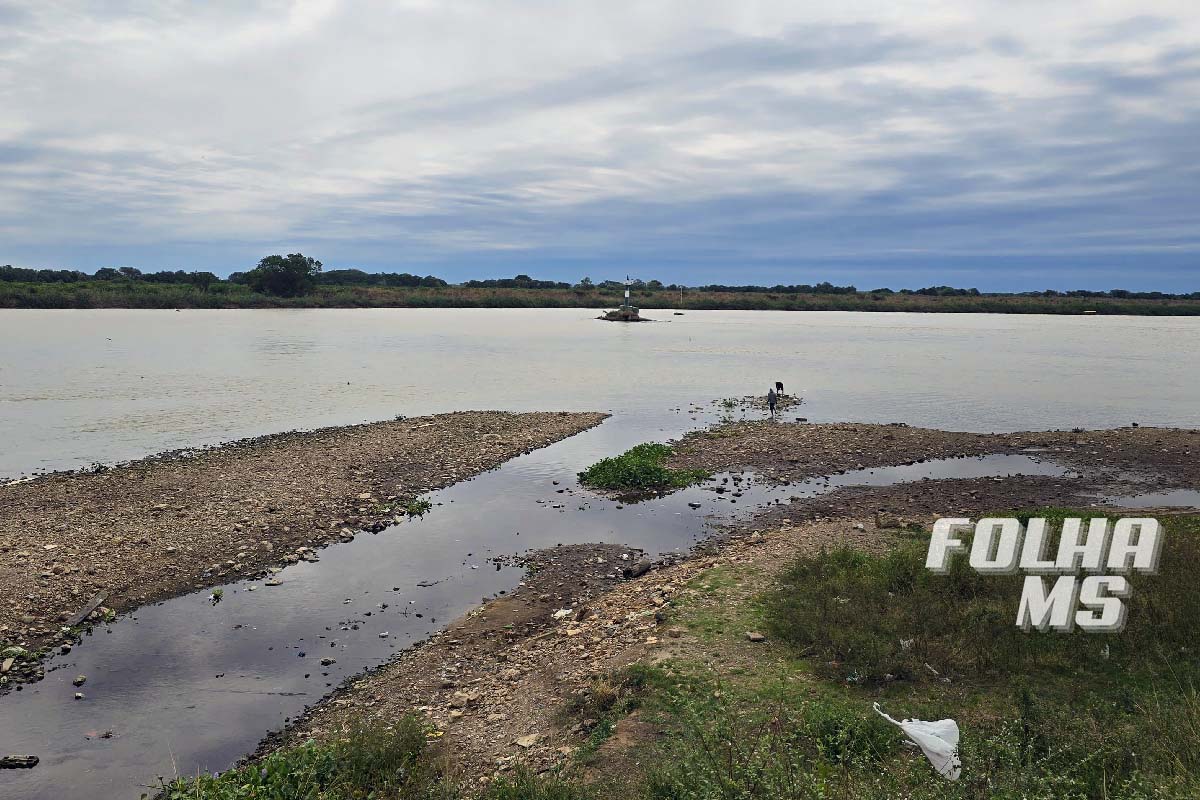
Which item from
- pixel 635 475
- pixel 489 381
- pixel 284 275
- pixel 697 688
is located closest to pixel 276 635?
pixel 697 688

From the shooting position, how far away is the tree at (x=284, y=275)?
154 meters

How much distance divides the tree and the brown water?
59262 millimetres

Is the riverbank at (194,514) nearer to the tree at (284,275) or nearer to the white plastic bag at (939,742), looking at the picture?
the white plastic bag at (939,742)

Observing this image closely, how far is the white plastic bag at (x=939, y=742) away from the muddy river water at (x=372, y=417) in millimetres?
8020

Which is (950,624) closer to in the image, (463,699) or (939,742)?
(939,742)

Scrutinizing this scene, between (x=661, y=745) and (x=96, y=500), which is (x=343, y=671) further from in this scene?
(x=96, y=500)

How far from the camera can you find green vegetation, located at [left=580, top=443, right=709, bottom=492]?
22.7m

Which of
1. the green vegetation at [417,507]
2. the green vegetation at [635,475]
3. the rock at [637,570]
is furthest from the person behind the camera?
the green vegetation at [635,475]

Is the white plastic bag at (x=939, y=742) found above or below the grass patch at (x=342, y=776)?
above

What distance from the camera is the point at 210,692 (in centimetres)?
1103

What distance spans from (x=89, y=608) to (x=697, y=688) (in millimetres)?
10898

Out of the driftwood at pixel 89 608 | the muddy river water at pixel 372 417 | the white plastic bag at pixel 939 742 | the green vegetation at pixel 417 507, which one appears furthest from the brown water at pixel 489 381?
the white plastic bag at pixel 939 742

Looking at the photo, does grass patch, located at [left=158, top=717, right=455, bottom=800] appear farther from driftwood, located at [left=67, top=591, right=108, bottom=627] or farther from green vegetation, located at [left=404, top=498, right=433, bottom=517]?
green vegetation, located at [left=404, top=498, right=433, bottom=517]

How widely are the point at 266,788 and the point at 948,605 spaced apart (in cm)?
938
